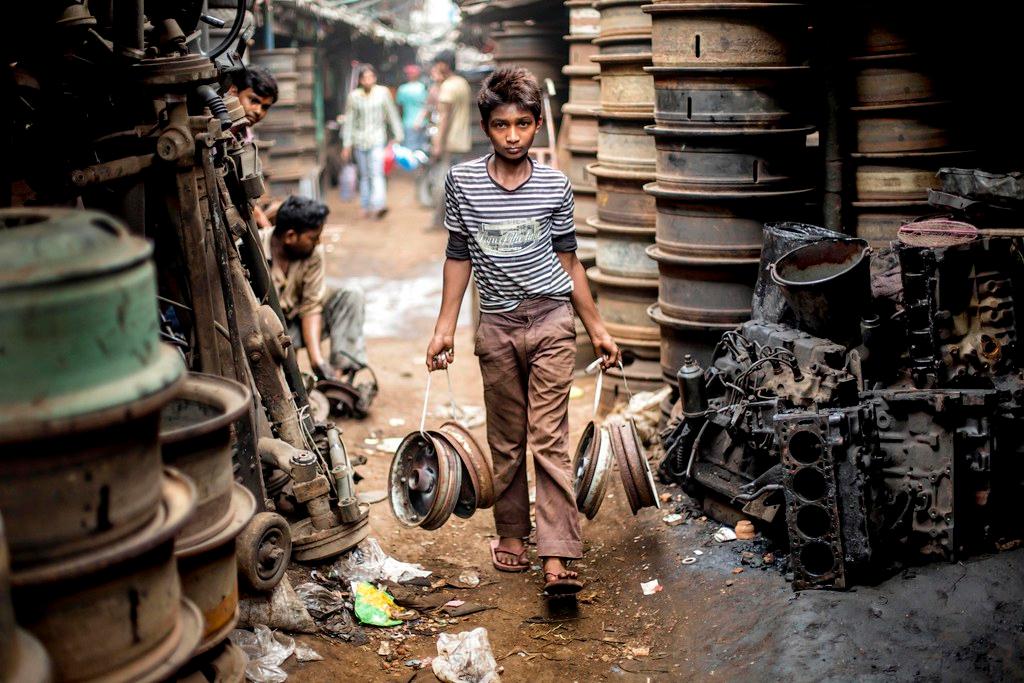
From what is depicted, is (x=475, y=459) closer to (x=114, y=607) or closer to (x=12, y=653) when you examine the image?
(x=114, y=607)

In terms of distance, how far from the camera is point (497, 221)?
4492 millimetres

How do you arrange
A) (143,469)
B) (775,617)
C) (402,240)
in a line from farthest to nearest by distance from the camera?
(402,240), (775,617), (143,469)

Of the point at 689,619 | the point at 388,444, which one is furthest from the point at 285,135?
the point at 689,619

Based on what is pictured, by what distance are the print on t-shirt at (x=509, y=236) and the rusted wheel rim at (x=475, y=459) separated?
32.5 inches

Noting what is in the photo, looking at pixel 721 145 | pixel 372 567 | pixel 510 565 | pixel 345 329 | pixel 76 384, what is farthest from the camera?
pixel 345 329

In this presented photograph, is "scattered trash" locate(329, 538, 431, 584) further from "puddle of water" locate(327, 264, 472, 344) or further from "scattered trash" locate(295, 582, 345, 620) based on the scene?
"puddle of water" locate(327, 264, 472, 344)

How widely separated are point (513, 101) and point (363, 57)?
25694 mm

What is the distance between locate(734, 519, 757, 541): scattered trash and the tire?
86.0 inches

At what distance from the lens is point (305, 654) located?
4.12 m

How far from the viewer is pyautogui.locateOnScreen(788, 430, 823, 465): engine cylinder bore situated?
447cm

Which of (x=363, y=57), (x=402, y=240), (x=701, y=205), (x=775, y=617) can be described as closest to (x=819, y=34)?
(x=701, y=205)

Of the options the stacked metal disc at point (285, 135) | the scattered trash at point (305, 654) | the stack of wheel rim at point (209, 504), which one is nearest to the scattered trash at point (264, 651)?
the scattered trash at point (305, 654)

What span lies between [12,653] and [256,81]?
239 inches

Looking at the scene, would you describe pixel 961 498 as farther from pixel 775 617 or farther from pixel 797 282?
pixel 797 282
